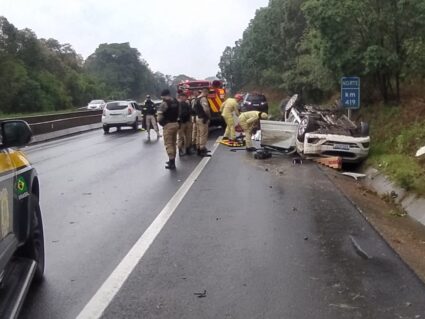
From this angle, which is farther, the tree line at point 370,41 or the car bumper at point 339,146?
the tree line at point 370,41

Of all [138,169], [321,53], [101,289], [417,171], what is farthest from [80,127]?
[101,289]

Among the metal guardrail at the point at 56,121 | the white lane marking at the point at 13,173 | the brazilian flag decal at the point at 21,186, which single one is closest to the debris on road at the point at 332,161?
the white lane marking at the point at 13,173

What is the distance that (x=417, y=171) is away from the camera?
11711 mm

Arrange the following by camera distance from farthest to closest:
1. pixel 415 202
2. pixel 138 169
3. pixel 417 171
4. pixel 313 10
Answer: pixel 313 10 → pixel 138 169 → pixel 417 171 → pixel 415 202

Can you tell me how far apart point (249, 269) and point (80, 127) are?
28787 millimetres

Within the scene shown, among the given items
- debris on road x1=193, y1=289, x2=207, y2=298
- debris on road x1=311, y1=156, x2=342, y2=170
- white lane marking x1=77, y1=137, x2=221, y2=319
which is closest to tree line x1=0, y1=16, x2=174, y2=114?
debris on road x1=311, y1=156, x2=342, y2=170

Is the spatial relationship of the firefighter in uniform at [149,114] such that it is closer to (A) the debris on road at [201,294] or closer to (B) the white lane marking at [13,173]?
(B) the white lane marking at [13,173]

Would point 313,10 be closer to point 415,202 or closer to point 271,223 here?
point 415,202

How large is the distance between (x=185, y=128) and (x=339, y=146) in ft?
14.3

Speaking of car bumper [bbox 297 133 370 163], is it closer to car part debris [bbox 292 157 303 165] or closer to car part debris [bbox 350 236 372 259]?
car part debris [bbox 292 157 303 165]

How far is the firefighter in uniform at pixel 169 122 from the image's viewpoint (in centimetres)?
1419

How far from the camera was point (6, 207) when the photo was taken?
431cm

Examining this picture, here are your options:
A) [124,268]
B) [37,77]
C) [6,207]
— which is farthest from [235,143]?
[37,77]

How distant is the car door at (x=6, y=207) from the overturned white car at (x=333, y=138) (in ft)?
38.6
